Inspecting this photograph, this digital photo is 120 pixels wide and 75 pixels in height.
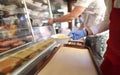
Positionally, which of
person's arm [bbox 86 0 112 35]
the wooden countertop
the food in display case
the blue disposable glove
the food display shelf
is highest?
person's arm [bbox 86 0 112 35]

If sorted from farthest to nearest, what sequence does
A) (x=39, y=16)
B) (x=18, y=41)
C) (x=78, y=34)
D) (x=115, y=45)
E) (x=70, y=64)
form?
(x=39, y=16)
(x=78, y=34)
(x=18, y=41)
(x=70, y=64)
(x=115, y=45)

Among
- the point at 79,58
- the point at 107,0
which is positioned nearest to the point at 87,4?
the point at 107,0

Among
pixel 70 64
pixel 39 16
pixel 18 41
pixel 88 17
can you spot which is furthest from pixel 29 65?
pixel 88 17

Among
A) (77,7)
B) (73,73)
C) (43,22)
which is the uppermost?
(77,7)

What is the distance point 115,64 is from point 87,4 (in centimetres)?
98

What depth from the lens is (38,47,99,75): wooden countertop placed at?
2.73 ft

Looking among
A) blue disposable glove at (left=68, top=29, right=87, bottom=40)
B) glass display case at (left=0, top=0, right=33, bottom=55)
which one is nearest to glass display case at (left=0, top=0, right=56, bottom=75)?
glass display case at (left=0, top=0, right=33, bottom=55)

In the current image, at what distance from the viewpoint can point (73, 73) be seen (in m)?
0.83

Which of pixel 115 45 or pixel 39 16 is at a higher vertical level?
pixel 39 16

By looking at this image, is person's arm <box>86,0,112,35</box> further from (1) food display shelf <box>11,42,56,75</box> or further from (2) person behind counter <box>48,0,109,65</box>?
(1) food display shelf <box>11,42,56,75</box>

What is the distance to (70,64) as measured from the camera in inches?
37.6

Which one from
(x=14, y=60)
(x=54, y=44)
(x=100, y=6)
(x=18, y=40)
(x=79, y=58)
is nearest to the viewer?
(x=14, y=60)

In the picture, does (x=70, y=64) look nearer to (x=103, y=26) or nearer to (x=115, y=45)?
(x=115, y=45)

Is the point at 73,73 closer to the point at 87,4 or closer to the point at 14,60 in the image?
the point at 14,60
